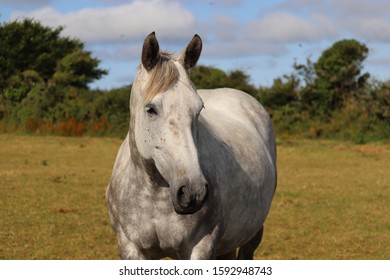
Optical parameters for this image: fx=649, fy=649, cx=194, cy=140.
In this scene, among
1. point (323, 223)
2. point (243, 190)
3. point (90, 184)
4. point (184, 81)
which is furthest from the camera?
point (90, 184)

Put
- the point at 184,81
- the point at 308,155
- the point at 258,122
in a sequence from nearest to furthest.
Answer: the point at 184,81 → the point at 258,122 → the point at 308,155

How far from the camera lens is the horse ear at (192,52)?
4.04 meters

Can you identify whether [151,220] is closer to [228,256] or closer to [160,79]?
[160,79]

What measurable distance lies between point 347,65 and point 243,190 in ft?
80.7

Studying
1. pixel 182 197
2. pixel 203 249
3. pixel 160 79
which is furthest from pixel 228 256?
pixel 160 79

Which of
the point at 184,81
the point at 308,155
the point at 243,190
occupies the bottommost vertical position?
the point at 308,155

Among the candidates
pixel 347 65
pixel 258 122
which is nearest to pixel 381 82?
pixel 347 65

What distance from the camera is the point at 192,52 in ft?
13.4

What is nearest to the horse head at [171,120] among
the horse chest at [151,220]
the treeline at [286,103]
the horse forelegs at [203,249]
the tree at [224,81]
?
the horse chest at [151,220]

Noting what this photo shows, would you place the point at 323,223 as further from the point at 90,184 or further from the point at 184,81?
the point at 184,81

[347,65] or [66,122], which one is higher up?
[347,65]

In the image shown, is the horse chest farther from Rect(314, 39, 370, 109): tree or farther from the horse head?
Rect(314, 39, 370, 109): tree

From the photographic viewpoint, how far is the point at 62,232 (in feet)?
31.0
